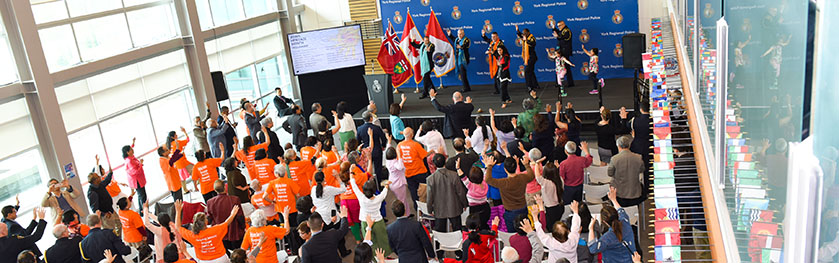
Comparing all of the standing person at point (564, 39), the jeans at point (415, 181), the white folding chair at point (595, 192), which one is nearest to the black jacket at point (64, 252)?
the jeans at point (415, 181)

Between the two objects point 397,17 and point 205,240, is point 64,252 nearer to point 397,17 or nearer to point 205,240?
point 205,240

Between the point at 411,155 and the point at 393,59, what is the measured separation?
7005 mm

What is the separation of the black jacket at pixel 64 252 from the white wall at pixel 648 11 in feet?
40.6

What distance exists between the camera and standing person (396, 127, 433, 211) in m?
9.23

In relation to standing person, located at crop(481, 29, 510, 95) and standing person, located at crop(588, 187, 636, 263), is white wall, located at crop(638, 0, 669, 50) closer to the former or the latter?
standing person, located at crop(481, 29, 510, 95)

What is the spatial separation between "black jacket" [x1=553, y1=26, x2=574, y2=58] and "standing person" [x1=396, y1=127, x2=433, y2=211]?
256 inches

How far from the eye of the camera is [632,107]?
13.4m

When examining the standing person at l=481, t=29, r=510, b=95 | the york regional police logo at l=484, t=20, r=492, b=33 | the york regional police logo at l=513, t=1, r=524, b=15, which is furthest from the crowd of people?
the york regional police logo at l=484, t=20, r=492, b=33

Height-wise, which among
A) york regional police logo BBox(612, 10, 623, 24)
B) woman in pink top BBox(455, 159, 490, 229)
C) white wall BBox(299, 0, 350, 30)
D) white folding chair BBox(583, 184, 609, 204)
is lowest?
white folding chair BBox(583, 184, 609, 204)

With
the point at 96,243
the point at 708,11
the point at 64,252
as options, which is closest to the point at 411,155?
the point at 96,243

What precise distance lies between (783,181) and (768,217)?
0.24 meters

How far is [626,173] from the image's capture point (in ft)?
25.7

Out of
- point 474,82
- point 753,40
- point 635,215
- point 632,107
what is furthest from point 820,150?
point 474,82

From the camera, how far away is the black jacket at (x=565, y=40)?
1491 centimetres
